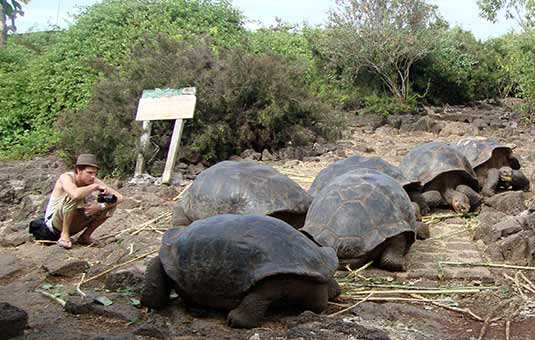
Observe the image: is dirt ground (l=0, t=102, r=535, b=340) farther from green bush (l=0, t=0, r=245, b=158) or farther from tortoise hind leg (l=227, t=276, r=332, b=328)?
green bush (l=0, t=0, r=245, b=158)

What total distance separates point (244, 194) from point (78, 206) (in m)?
1.47

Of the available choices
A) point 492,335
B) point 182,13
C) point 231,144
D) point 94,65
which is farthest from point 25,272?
point 182,13

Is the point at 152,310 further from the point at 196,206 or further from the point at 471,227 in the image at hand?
the point at 471,227

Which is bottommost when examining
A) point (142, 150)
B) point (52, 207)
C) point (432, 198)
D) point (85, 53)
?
point (52, 207)

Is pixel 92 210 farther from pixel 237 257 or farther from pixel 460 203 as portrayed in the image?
pixel 460 203

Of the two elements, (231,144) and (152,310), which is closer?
(152,310)

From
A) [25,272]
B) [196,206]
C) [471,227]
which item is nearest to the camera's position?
[25,272]

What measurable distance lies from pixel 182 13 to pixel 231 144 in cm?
643

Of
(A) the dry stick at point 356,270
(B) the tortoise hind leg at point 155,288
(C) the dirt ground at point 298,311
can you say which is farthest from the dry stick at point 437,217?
(B) the tortoise hind leg at point 155,288

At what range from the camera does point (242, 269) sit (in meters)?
3.65

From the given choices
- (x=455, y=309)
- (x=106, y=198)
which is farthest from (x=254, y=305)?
(x=106, y=198)

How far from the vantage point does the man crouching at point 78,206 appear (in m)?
5.70

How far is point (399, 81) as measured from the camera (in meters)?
15.8

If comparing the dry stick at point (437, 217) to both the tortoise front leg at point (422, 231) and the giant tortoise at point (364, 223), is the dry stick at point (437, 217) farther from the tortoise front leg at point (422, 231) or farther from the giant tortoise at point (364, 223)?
the giant tortoise at point (364, 223)
